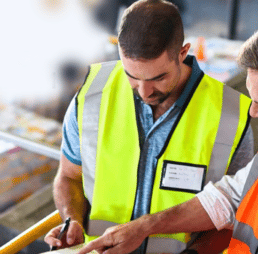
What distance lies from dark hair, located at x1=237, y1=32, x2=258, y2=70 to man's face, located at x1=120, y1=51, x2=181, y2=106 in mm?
287

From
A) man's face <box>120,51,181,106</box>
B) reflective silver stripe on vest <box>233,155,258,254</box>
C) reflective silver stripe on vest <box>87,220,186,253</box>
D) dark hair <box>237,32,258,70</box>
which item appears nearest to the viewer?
dark hair <box>237,32,258,70</box>

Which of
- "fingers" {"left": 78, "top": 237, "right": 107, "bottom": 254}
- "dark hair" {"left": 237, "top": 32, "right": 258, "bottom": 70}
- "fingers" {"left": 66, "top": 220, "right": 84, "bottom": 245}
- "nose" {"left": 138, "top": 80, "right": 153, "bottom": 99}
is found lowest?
"fingers" {"left": 66, "top": 220, "right": 84, "bottom": 245}

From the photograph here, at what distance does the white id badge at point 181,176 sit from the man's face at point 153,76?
250mm

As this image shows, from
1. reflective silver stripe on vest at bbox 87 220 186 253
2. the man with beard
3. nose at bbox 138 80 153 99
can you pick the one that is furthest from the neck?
reflective silver stripe on vest at bbox 87 220 186 253

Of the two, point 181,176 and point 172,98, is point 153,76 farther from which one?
point 181,176

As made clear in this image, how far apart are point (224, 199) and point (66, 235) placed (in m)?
0.58

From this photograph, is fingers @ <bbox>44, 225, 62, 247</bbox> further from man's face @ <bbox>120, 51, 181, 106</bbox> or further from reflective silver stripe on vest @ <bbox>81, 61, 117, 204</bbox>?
man's face @ <bbox>120, 51, 181, 106</bbox>

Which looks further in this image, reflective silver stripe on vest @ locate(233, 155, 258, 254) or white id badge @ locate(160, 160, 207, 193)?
white id badge @ locate(160, 160, 207, 193)

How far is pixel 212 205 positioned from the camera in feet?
4.69

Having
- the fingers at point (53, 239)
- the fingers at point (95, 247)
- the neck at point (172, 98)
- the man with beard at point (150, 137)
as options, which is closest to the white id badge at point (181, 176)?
the man with beard at point (150, 137)

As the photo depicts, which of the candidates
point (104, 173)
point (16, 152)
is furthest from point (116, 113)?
point (16, 152)

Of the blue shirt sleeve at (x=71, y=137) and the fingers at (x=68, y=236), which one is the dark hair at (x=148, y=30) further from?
the fingers at (x=68, y=236)

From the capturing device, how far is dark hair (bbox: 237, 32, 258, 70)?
3.68 feet

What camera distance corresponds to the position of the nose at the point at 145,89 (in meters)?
1.38
